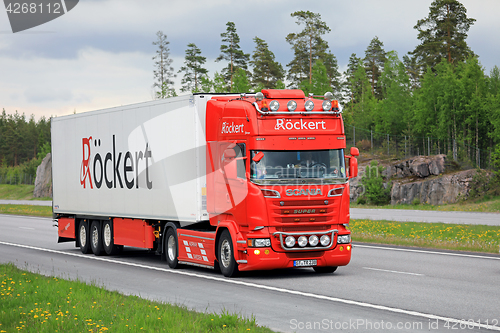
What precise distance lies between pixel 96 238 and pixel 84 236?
1040 mm

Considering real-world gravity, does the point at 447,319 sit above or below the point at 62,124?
below

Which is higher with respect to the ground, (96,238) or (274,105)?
(274,105)

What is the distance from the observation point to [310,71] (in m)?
77.2

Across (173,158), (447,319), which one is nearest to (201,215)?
(173,158)

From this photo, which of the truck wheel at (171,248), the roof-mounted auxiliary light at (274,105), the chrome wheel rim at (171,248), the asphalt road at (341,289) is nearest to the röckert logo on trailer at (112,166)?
the truck wheel at (171,248)

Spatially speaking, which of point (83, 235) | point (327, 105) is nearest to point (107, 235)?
point (83, 235)

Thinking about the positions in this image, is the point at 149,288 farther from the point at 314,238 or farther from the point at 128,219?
the point at 128,219

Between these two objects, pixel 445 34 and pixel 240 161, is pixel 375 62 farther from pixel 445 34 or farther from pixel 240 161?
pixel 240 161

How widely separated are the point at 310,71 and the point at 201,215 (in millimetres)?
64414

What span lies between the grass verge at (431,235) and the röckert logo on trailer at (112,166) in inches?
377

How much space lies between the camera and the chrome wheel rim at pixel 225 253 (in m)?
13.9

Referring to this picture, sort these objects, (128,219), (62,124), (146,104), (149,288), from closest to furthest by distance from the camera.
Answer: (149,288)
(146,104)
(128,219)
(62,124)

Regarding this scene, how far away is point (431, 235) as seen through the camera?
930 inches

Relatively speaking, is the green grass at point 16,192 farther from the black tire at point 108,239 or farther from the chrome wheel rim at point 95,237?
the black tire at point 108,239
